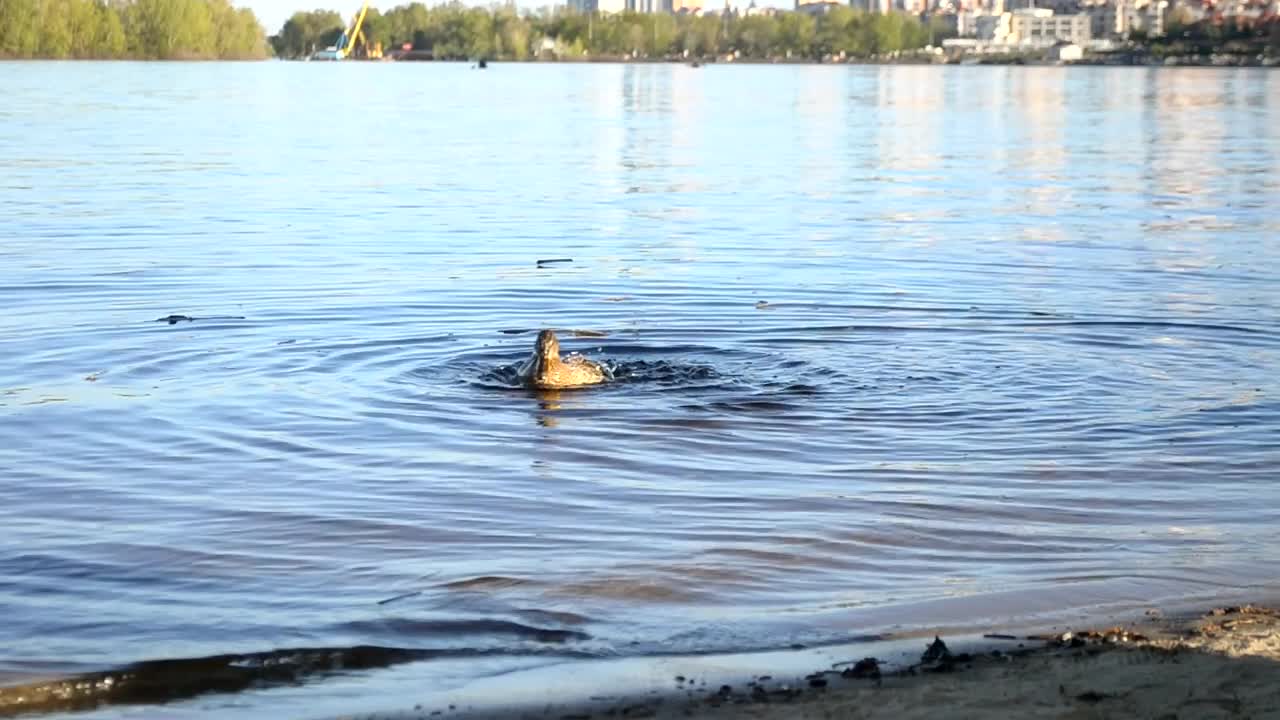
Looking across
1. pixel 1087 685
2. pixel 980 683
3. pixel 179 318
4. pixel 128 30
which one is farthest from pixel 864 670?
pixel 128 30

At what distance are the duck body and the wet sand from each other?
6.65m

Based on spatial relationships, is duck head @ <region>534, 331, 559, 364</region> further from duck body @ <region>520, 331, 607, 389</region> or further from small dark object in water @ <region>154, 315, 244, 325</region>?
small dark object in water @ <region>154, 315, 244, 325</region>

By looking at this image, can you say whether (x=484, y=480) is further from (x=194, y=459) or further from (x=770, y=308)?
(x=770, y=308)

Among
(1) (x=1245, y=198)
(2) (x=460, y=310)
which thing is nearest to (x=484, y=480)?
(2) (x=460, y=310)

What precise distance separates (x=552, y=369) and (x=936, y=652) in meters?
7.28

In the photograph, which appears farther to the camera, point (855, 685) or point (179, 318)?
point (179, 318)

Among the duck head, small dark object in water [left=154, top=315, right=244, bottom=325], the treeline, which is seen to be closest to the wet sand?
the duck head

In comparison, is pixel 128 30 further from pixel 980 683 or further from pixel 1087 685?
pixel 1087 685

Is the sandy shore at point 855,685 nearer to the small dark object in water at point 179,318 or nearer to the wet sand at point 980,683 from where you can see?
the wet sand at point 980,683

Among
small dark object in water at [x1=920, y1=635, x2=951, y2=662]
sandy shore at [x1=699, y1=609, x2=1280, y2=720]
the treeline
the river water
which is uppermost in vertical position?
the treeline

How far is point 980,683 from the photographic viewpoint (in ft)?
23.6

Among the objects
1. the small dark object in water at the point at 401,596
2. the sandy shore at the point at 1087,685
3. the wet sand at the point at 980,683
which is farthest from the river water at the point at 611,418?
the sandy shore at the point at 1087,685

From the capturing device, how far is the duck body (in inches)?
573

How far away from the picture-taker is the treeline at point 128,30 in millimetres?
149250
